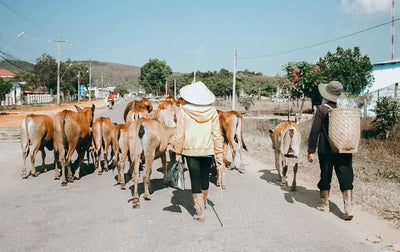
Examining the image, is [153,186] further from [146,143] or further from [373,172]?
[373,172]

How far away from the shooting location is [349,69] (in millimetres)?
31766

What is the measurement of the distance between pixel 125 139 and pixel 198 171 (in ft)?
9.66

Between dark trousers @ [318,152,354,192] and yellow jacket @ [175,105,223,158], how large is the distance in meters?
1.88

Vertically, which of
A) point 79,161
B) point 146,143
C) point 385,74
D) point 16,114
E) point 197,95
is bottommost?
point 16,114

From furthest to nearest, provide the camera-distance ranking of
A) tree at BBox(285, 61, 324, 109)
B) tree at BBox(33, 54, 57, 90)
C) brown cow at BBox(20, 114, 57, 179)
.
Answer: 1. tree at BBox(33, 54, 57, 90)
2. tree at BBox(285, 61, 324, 109)
3. brown cow at BBox(20, 114, 57, 179)

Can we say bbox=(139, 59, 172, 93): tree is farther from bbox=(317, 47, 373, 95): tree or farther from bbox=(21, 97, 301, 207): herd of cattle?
bbox=(21, 97, 301, 207): herd of cattle

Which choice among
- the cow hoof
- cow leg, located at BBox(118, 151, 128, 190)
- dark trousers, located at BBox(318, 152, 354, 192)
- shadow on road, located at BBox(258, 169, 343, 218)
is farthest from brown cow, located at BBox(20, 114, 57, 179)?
dark trousers, located at BBox(318, 152, 354, 192)

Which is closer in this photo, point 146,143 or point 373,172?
point 146,143

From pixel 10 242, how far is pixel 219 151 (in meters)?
3.34

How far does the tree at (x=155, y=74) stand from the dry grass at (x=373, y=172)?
300ft

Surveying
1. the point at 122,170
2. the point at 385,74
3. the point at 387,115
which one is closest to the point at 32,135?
the point at 122,170

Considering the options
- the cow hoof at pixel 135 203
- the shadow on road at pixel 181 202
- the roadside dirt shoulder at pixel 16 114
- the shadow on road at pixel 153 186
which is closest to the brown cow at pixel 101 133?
the shadow on road at pixel 153 186

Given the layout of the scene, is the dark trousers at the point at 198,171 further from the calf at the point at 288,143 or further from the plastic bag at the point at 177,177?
the calf at the point at 288,143

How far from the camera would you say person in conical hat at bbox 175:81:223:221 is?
6113 mm
